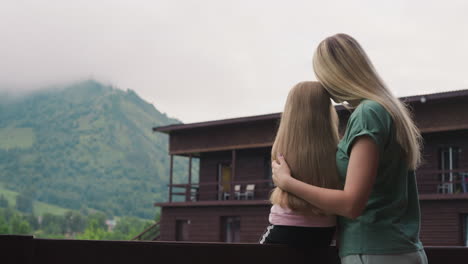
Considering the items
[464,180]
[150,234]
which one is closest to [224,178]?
[150,234]

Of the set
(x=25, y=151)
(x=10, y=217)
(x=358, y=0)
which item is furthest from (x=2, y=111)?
(x=358, y=0)

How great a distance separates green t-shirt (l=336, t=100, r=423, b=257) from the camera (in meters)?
1.89

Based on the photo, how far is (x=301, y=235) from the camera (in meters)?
2.11

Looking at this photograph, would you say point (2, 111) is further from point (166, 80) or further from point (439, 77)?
point (439, 77)

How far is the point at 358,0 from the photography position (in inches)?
6570

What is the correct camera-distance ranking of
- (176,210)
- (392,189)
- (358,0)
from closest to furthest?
1. (392,189)
2. (176,210)
3. (358,0)

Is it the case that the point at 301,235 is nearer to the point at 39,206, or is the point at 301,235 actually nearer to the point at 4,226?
the point at 4,226

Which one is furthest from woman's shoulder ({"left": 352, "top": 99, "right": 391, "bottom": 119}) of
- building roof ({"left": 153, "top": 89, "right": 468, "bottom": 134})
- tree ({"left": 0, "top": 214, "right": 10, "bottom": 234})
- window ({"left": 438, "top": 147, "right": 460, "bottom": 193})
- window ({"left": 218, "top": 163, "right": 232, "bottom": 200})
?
tree ({"left": 0, "top": 214, "right": 10, "bottom": 234})

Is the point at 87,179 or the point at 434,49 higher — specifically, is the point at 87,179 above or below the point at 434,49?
below

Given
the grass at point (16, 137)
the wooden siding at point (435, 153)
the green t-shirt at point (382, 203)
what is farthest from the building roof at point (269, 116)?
the grass at point (16, 137)

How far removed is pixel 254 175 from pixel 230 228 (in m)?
1.99

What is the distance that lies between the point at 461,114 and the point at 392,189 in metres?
16.3

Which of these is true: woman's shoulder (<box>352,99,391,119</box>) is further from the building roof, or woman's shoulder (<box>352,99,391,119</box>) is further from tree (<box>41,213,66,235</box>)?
tree (<box>41,213,66,235</box>)

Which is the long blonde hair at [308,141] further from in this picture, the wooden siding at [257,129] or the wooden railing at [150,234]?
the wooden railing at [150,234]
